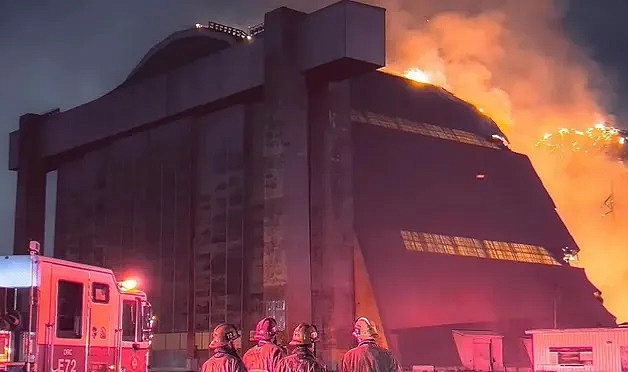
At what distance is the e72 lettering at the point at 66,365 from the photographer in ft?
45.8

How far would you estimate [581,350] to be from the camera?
33156mm

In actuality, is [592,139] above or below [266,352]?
above

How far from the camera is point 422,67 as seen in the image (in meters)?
56.3

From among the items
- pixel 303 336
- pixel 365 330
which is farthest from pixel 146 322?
pixel 365 330

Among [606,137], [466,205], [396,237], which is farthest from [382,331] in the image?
[606,137]

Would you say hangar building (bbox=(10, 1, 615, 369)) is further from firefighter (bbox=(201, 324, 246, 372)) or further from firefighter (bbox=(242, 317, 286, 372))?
firefighter (bbox=(201, 324, 246, 372))

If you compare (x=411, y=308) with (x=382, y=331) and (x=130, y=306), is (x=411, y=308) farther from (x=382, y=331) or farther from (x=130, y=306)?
(x=130, y=306)

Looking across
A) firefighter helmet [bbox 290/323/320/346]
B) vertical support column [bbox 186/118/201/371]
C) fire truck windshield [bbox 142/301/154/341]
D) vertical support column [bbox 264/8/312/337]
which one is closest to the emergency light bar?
fire truck windshield [bbox 142/301/154/341]

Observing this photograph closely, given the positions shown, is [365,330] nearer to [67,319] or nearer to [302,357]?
[302,357]

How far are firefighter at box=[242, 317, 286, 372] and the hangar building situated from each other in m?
27.2

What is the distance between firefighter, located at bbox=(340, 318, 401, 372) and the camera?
353 inches

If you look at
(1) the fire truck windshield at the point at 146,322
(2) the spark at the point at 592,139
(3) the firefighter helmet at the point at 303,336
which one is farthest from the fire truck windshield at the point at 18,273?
(2) the spark at the point at 592,139

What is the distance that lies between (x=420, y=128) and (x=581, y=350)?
1831 cm

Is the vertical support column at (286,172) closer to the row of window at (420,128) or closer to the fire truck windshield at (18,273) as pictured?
the row of window at (420,128)
